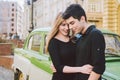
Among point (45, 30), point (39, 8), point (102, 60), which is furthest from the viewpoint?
point (39, 8)

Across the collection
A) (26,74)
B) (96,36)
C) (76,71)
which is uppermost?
(96,36)

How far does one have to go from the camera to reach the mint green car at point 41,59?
6.06m

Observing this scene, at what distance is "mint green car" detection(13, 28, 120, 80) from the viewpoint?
6.06m

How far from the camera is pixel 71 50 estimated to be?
4.34m

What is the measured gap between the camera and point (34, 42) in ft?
28.5

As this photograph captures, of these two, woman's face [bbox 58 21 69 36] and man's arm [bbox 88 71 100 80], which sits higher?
woman's face [bbox 58 21 69 36]

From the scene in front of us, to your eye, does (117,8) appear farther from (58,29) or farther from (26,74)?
(58,29)

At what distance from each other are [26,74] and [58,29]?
4009 mm

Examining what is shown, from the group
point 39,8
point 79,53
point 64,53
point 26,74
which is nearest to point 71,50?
point 64,53

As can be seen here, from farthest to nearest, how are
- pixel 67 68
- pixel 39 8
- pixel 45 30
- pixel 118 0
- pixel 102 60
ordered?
pixel 39 8 < pixel 118 0 < pixel 45 30 < pixel 67 68 < pixel 102 60

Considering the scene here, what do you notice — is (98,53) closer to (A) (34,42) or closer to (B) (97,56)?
(B) (97,56)

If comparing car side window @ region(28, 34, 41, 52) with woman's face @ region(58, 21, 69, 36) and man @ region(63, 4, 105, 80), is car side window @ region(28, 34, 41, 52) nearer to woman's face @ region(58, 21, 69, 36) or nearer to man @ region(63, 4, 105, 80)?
woman's face @ region(58, 21, 69, 36)

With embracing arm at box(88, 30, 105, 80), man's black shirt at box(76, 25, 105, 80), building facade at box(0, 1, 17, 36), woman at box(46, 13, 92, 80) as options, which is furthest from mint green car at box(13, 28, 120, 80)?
building facade at box(0, 1, 17, 36)

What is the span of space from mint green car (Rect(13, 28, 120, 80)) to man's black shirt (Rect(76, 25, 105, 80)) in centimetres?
153
